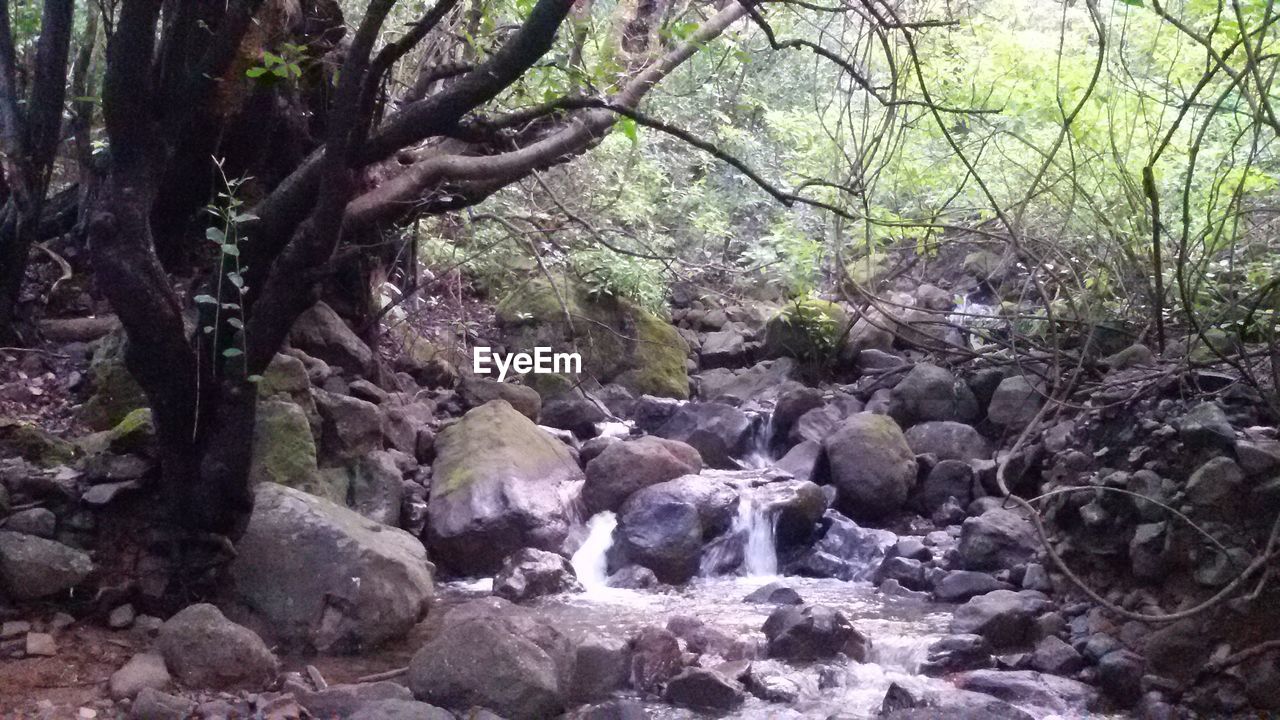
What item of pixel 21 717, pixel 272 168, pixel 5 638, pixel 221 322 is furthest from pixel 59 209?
pixel 21 717

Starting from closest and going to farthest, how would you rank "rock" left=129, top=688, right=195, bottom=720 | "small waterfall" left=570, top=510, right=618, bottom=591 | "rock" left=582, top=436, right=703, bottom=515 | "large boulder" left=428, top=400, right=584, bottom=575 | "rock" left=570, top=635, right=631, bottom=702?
"rock" left=129, top=688, right=195, bottom=720 < "rock" left=570, top=635, right=631, bottom=702 < "large boulder" left=428, top=400, right=584, bottom=575 < "small waterfall" left=570, top=510, right=618, bottom=591 < "rock" left=582, top=436, right=703, bottom=515

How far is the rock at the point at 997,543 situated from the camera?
712 centimetres

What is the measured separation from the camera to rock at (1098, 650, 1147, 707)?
5027 mm

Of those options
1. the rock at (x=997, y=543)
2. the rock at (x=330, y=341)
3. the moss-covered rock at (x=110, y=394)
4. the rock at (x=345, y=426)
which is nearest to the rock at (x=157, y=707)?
the moss-covered rock at (x=110, y=394)

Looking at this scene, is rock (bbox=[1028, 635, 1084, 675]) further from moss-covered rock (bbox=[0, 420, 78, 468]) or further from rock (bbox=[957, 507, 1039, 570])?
moss-covered rock (bbox=[0, 420, 78, 468])

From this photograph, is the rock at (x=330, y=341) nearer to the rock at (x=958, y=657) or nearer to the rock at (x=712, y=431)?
the rock at (x=712, y=431)

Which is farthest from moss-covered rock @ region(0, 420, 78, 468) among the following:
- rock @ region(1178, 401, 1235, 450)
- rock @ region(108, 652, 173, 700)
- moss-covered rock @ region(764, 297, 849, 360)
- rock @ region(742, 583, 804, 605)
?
moss-covered rock @ region(764, 297, 849, 360)

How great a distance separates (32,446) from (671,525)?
13.9ft

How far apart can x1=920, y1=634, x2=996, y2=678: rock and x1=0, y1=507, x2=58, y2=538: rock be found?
175 inches

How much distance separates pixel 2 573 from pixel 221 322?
Result: 4.58 ft

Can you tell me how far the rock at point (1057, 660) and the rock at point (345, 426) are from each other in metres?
4.40

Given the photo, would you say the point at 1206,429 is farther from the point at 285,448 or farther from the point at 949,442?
the point at 285,448

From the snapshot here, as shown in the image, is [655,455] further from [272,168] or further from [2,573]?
[2,573]

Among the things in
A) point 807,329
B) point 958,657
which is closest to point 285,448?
point 958,657
